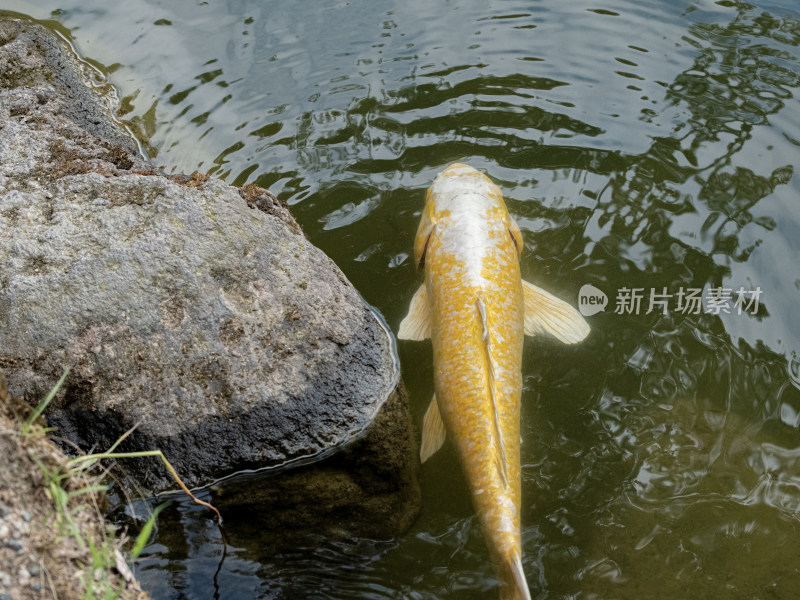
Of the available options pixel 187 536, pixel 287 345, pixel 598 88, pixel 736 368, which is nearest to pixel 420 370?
pixel 287 345

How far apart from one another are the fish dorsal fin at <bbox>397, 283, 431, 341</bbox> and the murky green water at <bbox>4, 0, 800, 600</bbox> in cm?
17

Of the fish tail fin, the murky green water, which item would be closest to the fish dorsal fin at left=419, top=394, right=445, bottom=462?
the murky green water

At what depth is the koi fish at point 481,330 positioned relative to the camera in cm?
390

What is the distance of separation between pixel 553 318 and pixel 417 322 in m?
0.94

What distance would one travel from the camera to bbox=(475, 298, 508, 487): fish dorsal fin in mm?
3912

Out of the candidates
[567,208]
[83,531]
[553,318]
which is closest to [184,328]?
[83,531]

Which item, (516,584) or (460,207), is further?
(460,207)

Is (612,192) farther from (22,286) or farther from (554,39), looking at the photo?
(22,286)

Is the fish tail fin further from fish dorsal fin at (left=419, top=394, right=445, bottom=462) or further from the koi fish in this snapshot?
fish dorsal fin at (left=419, top=394, right=445, bottom=462)

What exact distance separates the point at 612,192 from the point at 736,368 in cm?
187

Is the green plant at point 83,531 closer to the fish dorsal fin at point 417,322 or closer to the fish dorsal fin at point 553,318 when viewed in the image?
the fish dorsal fin at point 417,322

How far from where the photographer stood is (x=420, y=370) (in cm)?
502

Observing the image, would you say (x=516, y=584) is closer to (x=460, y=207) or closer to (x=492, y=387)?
(x=492, y=387)

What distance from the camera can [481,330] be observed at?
442cm
